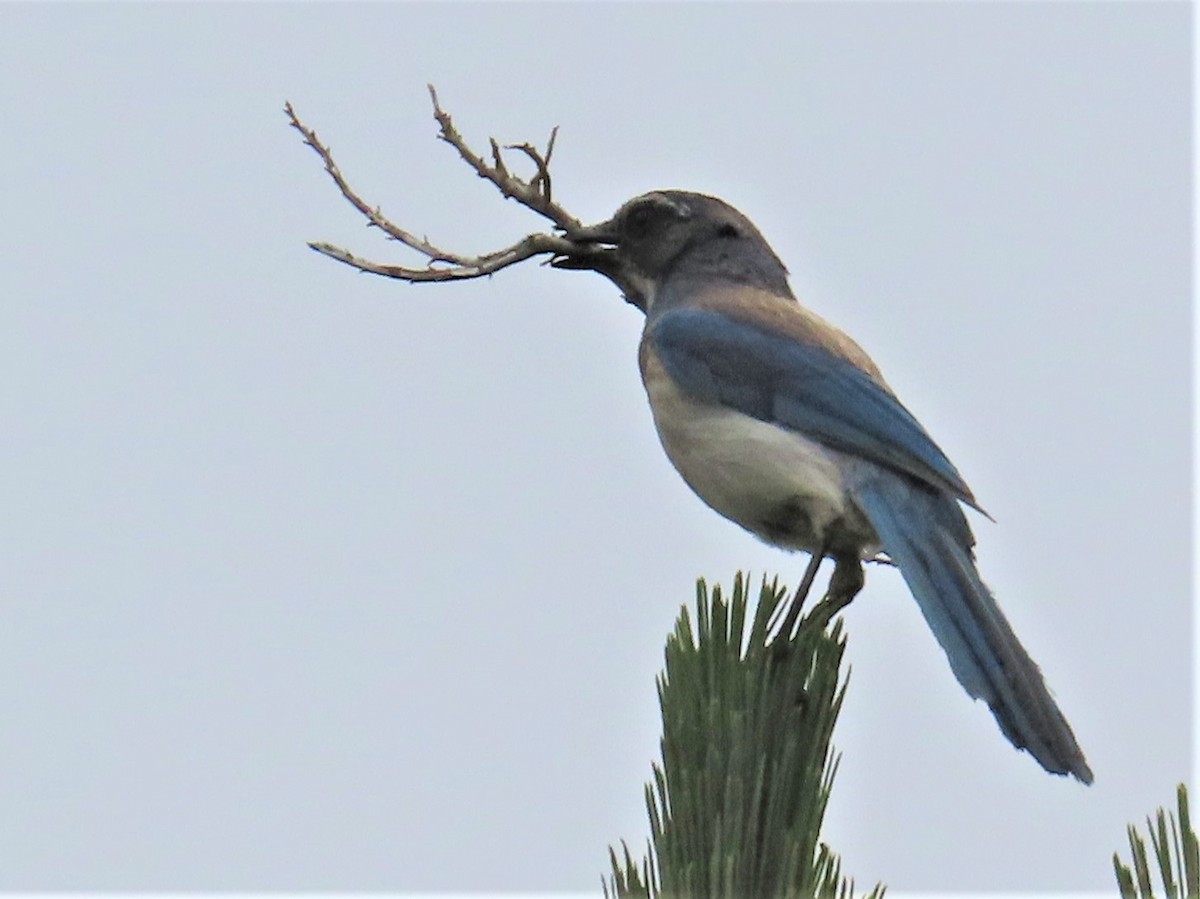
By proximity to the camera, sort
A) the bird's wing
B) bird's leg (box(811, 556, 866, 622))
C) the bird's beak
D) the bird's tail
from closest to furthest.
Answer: the bird's tail, bird's leg (box(811, 556, 866, 622)), the bird's wing, the bird's beak

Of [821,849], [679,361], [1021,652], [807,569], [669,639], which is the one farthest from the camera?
[679,361]

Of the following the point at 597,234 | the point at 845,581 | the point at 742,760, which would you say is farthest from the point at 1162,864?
the point at 597,234

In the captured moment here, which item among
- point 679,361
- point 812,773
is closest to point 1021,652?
point 812,773

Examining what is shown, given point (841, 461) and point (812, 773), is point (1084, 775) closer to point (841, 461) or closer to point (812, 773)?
point (812, 773)

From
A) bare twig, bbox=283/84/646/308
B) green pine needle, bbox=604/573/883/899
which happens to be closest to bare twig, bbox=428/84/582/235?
bare twig, bbox=283/84/646/308

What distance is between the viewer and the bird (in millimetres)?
3951

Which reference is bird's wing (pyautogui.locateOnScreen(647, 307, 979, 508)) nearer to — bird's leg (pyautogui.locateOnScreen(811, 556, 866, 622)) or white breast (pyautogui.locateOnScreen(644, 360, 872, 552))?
white breast (pyautogui.locateOnScreen(644, 360, 872, 552))

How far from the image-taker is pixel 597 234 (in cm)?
539

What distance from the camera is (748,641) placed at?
3.16m

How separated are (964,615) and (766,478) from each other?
2.60ft

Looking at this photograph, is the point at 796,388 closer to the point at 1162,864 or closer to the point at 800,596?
the point at 800,596

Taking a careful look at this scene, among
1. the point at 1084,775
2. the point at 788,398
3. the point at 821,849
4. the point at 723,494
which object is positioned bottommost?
the point at 821,849

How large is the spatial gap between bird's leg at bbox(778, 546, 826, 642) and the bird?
0.04 metres

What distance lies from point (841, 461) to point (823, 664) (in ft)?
4.70
